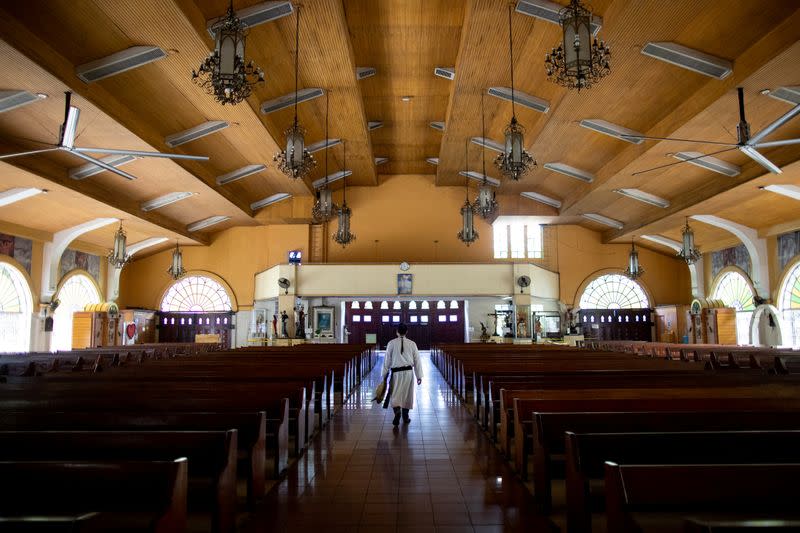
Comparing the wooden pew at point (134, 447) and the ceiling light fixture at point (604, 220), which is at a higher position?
the ceiling light fixture at point (604, 220)

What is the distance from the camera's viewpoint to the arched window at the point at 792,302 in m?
16.3

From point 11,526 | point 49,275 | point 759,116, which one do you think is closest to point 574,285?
point 759,116

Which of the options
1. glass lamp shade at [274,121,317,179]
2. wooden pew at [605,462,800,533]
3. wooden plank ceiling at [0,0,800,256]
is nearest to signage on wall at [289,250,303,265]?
wooden plank ceiling at [0,0,800,256]

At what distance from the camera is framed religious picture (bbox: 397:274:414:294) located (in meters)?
20.5

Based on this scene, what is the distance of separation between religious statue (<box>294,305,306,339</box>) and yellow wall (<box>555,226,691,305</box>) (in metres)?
10.6

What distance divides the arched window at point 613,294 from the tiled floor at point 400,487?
17.7 m

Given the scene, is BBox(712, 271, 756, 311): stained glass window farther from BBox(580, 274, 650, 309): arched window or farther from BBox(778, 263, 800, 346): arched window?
BBox(580, 274, 650, 309): arched window

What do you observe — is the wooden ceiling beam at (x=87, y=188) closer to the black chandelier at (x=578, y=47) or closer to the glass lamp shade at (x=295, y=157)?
the glass lamp shade at (x=295, y=157)

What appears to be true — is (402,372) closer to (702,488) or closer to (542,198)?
(702,488)

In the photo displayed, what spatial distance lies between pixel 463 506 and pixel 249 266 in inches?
791

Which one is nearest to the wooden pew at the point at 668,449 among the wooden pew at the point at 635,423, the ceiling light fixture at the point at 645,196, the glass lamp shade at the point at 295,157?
the wooden pew at the point at 635,423

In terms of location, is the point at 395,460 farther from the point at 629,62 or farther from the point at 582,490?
the point at 629,62

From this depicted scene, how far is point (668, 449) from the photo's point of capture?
2.94 metres

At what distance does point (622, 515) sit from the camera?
6.81ft
